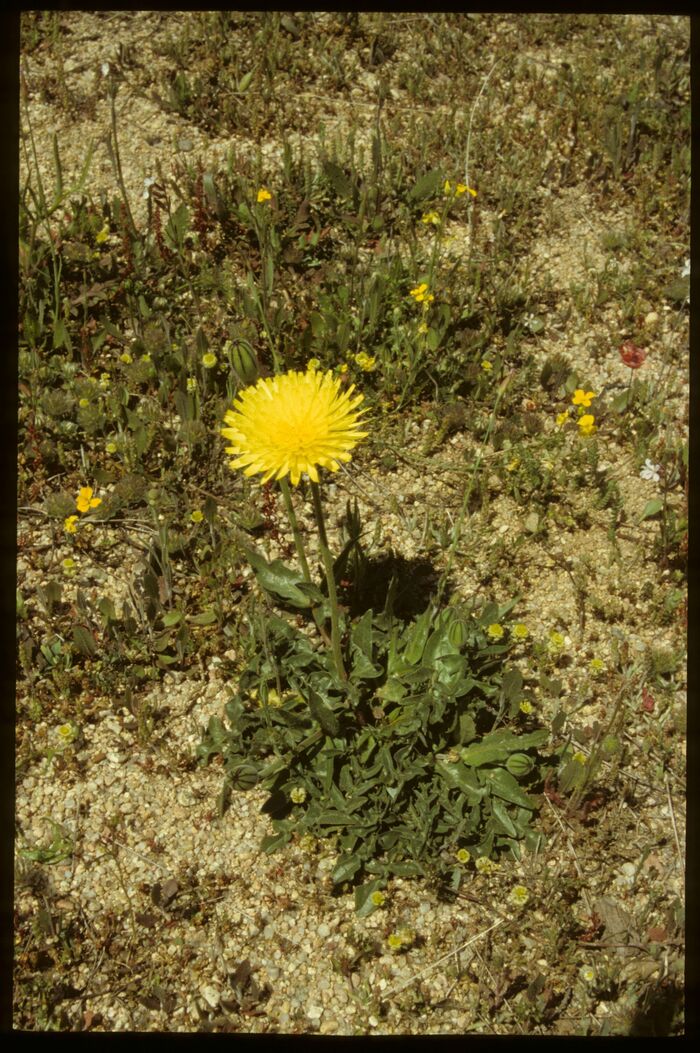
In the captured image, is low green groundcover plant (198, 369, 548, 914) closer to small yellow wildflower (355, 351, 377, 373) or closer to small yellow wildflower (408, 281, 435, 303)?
small yellow wildflower (355, 351, 377, 373)

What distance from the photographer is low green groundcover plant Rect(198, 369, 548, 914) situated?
9.63ft

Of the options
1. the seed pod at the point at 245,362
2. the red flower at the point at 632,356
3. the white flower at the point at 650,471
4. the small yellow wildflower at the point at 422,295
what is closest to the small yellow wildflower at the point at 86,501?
the seed pod at the point at 245,362

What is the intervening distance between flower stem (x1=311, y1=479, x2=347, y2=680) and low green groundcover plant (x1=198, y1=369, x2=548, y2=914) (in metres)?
0.01

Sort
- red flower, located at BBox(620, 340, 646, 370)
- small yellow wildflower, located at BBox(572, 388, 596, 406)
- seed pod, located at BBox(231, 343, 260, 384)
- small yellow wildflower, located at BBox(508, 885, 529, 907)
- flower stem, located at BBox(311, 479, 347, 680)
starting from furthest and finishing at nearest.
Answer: red flower, located at BBox(620, 340, 646, 370)
small yellow wildflower, located at BBox(572, 388, 596, 406)
seed pod, located at BBox(231, 343, 260, 384)
small yellow wildflower, located at BBox(508, 885, 529, 907)
flower stem, located at BBox(311, 479, 347, 680)

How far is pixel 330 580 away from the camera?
9.09 feet

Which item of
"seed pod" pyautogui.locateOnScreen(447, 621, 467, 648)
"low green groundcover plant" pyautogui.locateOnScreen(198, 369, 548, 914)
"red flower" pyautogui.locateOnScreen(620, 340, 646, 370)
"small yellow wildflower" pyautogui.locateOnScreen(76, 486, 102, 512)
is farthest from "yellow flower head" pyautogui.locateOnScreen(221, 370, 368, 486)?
"red flower" pyautogui.locateOnScreen(620, 340, 646, 370)

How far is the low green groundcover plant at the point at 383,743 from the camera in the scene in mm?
2936

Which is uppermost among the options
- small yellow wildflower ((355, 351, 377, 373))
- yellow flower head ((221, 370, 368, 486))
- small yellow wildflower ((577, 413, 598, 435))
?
yellow flower head ((221, 370, 368, 486))

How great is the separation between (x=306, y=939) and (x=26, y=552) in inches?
75.9

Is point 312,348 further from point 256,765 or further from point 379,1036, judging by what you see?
point 379,1036

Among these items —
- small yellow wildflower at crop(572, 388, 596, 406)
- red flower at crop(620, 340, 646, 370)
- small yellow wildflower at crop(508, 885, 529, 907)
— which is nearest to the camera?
small yellow wildflower at crop(508, 885, 529, 907)

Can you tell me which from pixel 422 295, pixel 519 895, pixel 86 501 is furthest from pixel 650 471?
pixel 86 501

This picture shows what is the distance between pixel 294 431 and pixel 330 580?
48 centimetres

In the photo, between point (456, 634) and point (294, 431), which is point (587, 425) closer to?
point (456, 634)
